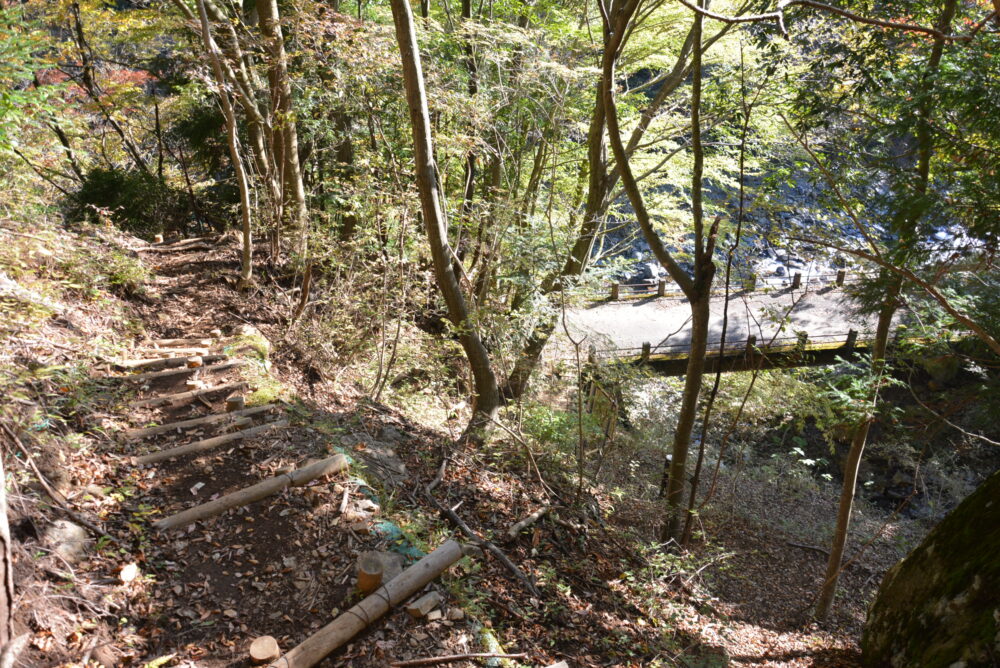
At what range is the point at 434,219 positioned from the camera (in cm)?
623

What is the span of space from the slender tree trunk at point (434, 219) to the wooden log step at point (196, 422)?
90.2 inches

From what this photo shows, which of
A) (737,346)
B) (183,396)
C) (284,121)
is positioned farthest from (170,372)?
(737,346)

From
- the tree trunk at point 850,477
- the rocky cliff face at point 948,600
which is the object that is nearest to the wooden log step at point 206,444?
the rocky cliff face at point 948,600

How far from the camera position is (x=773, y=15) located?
2.21 meters

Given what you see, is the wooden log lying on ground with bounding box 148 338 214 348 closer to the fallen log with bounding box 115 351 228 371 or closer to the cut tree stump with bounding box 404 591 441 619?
the fallen log with bounding box 115 351 228 371

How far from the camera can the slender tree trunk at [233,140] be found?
6.79 m

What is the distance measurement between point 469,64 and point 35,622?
972 centimetres

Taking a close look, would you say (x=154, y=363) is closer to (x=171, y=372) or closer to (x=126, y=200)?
(x=171, y=372)

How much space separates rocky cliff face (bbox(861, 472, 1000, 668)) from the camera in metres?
3.41

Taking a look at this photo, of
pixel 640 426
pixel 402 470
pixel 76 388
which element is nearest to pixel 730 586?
pixel 640 426

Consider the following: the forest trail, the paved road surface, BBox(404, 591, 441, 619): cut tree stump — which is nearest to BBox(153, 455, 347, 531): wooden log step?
the forest trail

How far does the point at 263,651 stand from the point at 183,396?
11.4 ft

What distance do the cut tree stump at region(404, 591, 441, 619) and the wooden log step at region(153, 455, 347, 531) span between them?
1479 mm

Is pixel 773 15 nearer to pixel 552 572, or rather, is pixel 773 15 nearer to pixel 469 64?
pixel 552 572
